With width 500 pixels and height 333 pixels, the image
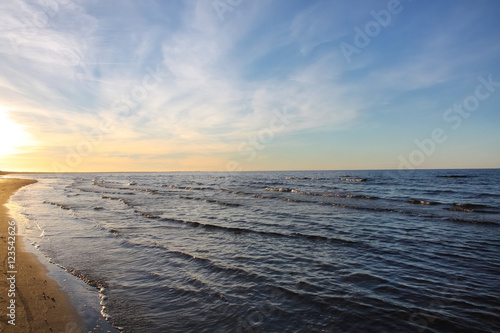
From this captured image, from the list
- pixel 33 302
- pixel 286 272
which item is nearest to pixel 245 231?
pixel 286 272

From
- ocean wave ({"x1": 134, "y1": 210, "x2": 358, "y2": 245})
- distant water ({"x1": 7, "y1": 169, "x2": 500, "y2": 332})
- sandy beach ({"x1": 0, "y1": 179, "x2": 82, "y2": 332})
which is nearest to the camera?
sandy beach ({"x1": 0, "y1": 179, "x2": 82, "y2": 332})

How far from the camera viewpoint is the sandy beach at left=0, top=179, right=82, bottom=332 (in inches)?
222

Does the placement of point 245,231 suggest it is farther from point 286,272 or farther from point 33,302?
point 33,302

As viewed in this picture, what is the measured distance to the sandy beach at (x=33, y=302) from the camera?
222 inches

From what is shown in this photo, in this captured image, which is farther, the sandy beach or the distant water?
the distant water

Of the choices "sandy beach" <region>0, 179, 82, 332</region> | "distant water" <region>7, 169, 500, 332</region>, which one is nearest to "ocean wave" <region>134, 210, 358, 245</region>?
"distant water" <region>7, 169, 500, 332</region>

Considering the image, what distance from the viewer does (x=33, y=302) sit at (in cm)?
666

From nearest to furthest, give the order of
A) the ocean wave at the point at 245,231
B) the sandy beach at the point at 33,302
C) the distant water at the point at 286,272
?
the sandy beach at the point at 33,302
the distant water at the point at 286,272
the ocean wave at the point at 245,231

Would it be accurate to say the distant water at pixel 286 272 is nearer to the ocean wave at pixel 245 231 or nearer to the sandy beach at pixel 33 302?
the ocean wave at pixel 245 231

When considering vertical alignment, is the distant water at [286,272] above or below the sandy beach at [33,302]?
Answer: below

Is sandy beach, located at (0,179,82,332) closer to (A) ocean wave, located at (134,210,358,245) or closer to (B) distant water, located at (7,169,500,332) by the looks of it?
(B) distant water, located at (7,169,500,332)

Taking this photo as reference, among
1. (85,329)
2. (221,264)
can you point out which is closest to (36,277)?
(85,329)

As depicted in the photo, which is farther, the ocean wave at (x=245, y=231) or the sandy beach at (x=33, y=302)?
the ocean wave at (x=245, y=231)

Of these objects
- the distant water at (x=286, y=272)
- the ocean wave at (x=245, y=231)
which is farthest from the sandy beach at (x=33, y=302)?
the ocean wave at (x=245, y=231)
